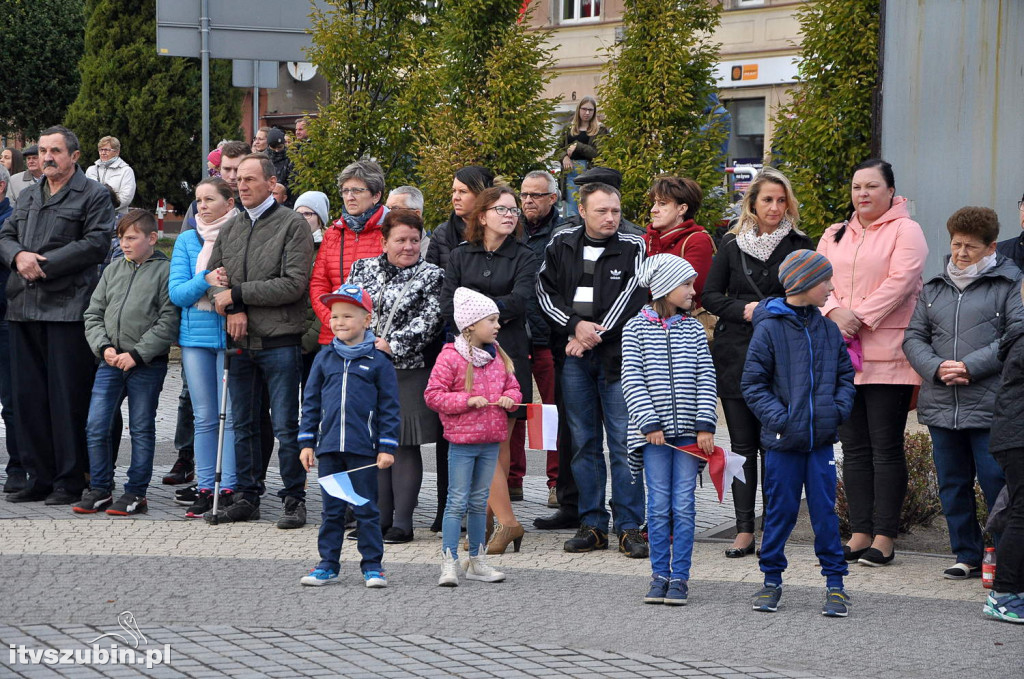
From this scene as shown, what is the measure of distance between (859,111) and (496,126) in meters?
5.20

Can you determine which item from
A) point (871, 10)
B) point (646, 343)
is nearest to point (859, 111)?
point (871, 10)

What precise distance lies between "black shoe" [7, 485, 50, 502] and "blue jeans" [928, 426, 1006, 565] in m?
5.67

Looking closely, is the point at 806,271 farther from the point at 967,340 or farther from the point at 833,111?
the point at 833,111

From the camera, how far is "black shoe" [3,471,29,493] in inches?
380

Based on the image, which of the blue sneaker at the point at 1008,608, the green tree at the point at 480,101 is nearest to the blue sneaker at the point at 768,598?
the blue sneaker at the point at 1008,608

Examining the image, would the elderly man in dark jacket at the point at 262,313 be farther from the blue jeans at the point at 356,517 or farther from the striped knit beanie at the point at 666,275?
the striped knit beanie at the point at 666,275

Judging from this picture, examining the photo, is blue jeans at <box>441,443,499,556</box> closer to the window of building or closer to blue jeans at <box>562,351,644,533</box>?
blue jeans at <box>562,351,644,533</box>

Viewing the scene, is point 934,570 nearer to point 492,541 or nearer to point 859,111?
point 492,541

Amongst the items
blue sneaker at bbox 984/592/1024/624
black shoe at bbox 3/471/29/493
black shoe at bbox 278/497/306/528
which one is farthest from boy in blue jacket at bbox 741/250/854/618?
black shoe at bbox 3/471/29/493

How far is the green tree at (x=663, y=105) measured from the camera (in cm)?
1598

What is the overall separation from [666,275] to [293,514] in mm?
2989

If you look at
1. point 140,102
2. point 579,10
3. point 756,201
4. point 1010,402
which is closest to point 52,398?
point 756,201

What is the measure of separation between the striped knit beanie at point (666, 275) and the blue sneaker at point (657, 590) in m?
1.35

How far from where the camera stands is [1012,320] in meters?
7.28
